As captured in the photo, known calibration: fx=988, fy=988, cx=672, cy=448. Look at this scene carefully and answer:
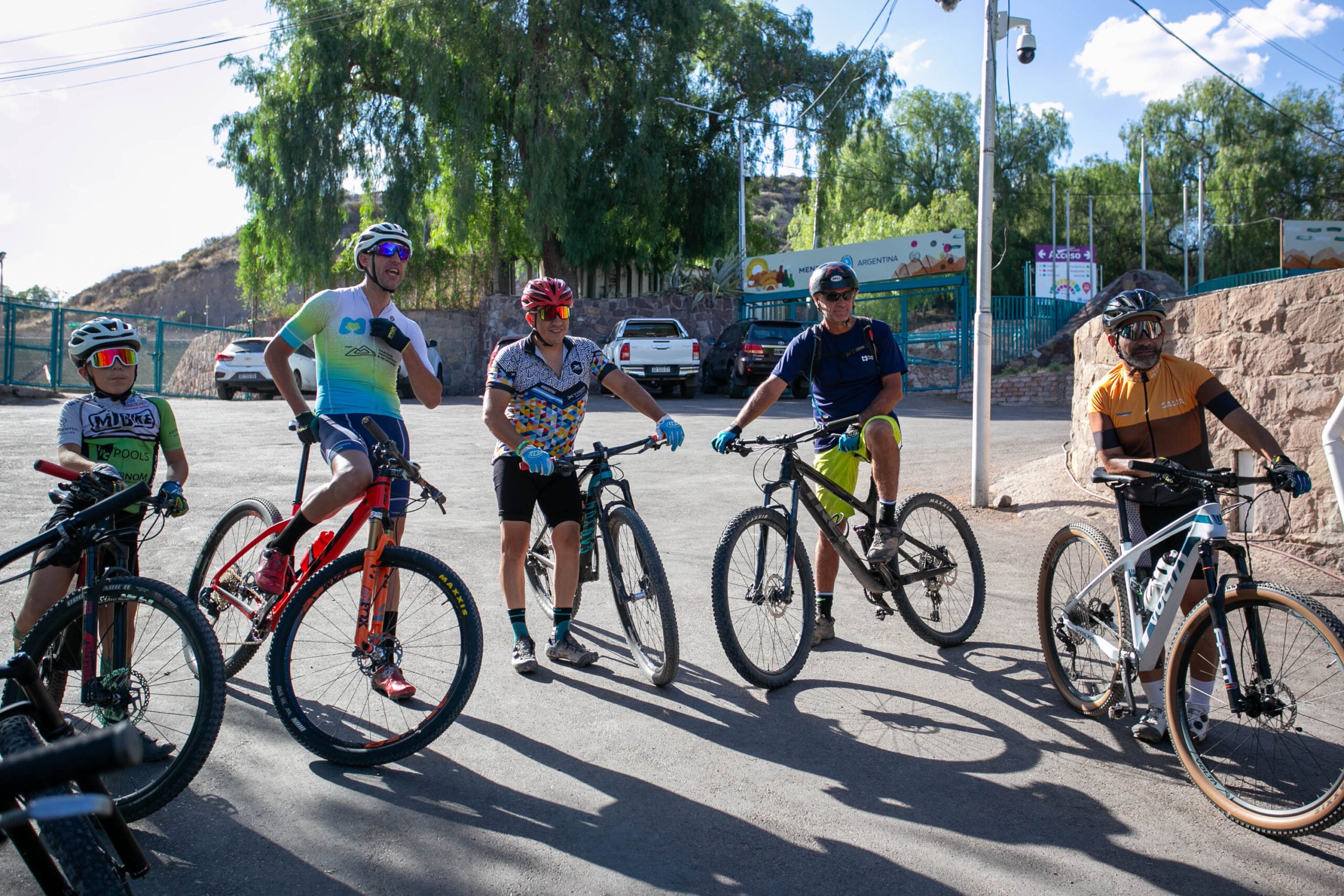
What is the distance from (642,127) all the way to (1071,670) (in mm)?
25116

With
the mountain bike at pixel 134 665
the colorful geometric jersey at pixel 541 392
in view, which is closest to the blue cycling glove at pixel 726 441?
the colorful geometric jersey at pixel 541 392

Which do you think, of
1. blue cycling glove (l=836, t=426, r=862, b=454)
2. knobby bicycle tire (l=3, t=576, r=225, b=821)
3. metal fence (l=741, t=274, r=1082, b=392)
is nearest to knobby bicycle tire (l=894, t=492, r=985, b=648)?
blue cycling glove (l=836, t=426, r=862, b=454)

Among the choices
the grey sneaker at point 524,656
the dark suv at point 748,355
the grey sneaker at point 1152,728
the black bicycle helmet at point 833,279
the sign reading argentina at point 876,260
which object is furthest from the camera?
the sign reading argentina at point 876,260

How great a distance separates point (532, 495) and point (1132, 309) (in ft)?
9.29

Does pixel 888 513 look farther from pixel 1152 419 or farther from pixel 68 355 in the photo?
pixel 68 355

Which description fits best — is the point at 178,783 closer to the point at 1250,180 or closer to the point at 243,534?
the point at 243,534

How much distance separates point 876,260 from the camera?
25.5m

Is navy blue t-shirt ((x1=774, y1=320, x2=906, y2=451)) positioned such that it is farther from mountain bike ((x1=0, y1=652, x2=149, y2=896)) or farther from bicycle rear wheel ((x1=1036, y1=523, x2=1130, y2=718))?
mountain bike ((x1=0, y1=652, x2=149, y2=896))

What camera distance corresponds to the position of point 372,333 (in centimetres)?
411

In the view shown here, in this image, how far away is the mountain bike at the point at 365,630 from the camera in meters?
3.65

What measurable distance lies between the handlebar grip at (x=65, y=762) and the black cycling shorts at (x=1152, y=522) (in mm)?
3697

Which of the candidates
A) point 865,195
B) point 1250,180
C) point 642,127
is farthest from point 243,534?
point 1250,180

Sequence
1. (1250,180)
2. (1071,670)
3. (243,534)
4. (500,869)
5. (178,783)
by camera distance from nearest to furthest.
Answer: (500,869) → (178,783) → (1071,670) → (243,534) → (1250,180)

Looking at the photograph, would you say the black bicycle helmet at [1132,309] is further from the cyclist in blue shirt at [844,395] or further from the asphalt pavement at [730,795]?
the asphalt pavement at [730,795]
